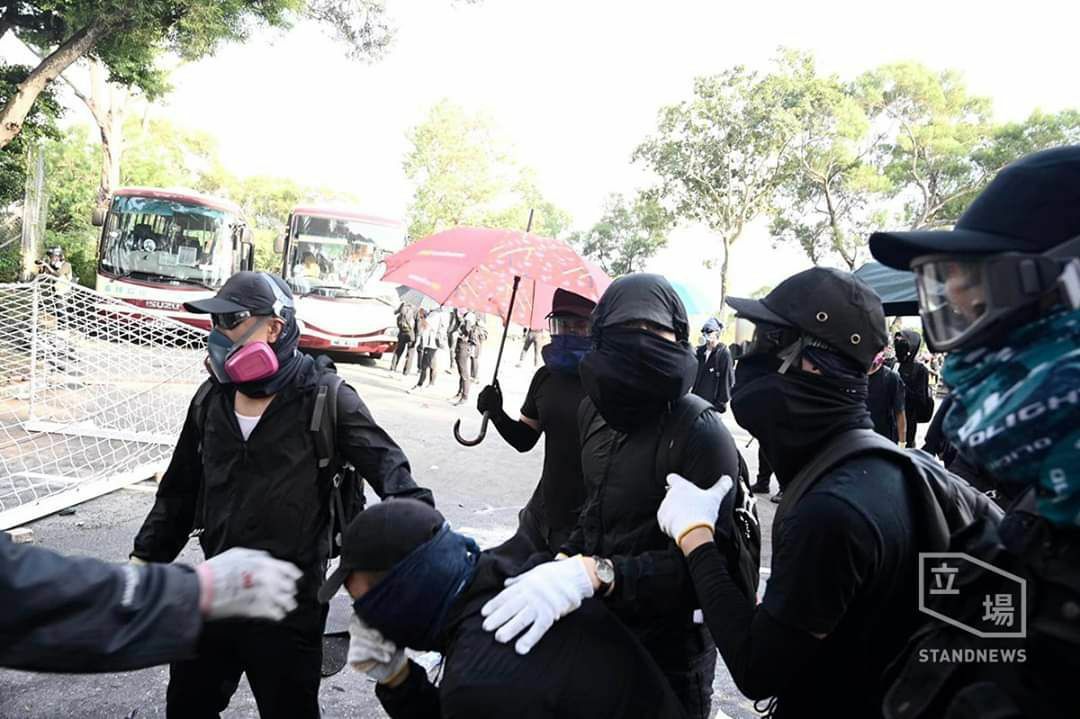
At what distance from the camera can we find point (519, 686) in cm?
129

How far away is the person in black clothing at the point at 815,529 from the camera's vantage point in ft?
4.16

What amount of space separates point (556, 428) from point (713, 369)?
618cm

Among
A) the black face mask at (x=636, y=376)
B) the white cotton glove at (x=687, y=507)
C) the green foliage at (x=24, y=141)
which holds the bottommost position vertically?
the white cotton glove at (x=687, y=507)

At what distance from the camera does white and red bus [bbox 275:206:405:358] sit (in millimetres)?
14312

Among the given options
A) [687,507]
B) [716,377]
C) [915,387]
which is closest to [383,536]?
[687,507]

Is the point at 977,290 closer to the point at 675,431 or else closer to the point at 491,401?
the point at 675,431

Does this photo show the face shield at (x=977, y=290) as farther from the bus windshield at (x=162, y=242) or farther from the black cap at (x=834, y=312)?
the bus windshield at (x=162, y=242)

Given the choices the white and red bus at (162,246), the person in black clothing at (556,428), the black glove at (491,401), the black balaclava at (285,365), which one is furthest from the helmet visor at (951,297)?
the white and red bus at (162,246)

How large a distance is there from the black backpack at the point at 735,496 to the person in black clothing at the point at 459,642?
17.4 inches

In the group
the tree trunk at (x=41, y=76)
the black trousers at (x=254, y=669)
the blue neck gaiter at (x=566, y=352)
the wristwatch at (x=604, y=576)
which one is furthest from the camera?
the tree trunk at (x=41, y=76)

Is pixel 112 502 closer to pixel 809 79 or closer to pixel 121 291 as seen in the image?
pixel 121 291

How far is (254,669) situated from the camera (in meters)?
2.04

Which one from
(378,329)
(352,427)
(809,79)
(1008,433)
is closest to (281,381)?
(352,427)

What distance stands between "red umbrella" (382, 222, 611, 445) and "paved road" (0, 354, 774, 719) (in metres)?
1.61
